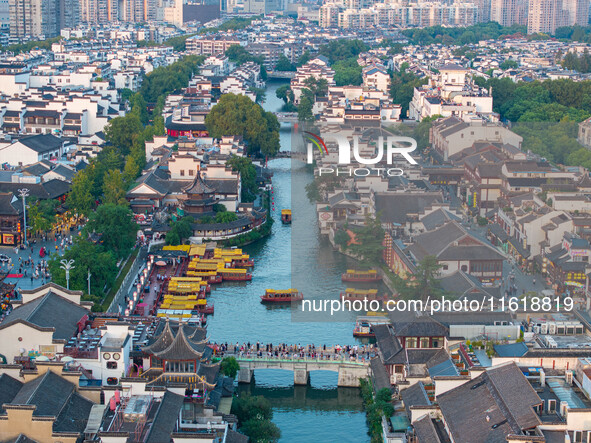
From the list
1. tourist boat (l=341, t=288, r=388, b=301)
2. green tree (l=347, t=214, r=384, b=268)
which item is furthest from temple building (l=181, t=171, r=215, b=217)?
tourist boat (l=341, t=288, r=388, b=301)

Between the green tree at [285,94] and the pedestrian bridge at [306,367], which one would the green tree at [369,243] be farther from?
the green tree at [285,94]

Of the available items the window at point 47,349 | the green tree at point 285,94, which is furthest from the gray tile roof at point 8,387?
the green tree at point 285,94

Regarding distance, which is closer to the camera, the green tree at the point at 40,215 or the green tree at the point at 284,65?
the green tree at the point at 40,215

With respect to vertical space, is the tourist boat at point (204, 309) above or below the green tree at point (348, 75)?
below

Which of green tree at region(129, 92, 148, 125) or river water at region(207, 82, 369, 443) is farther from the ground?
green tree at region(129, 92, 148, 125)

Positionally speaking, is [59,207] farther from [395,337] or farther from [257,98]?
[257,98]

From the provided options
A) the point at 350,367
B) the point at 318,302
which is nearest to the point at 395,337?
the point at 350,367

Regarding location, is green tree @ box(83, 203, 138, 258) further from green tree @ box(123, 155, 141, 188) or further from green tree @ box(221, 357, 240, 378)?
green tree @ box(221, 357, 240, 378)
